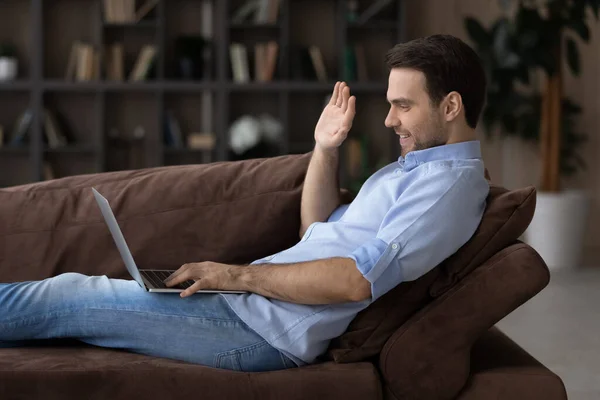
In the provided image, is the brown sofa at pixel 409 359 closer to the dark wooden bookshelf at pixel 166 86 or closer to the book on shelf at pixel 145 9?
the dark wooden bookshelf at pixel 166 86

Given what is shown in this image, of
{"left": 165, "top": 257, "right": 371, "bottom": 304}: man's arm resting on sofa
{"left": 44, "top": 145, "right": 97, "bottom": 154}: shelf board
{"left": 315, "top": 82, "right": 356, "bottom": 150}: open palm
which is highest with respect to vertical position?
{"left": 315, "top": 82, "right": 356, "bottom": 150}: open palm

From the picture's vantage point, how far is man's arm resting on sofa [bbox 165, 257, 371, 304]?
5.80 ft

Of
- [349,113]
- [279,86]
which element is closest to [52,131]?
[279,86]

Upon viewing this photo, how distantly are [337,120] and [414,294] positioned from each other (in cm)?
56

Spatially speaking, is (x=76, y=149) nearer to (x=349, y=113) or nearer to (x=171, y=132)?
(x=171, y=132)

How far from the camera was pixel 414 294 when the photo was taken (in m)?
1.84

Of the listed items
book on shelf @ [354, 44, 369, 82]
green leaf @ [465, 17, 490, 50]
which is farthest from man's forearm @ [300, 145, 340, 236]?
book on shelf @ [354, 44, 369, 82]

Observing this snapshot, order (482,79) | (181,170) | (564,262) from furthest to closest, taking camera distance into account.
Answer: (564,262) → (181,170) → (482,79)

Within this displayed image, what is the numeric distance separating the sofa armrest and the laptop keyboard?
0.47 meters

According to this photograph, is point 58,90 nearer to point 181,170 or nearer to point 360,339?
point 181,170

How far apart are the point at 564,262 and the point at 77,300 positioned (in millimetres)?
4365

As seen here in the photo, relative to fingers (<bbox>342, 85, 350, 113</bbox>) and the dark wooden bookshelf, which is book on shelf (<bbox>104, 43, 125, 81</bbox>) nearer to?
the dark wooden bookshelf

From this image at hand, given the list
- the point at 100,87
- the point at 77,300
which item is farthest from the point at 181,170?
the point at 100,87

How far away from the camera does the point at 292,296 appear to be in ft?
6.05
